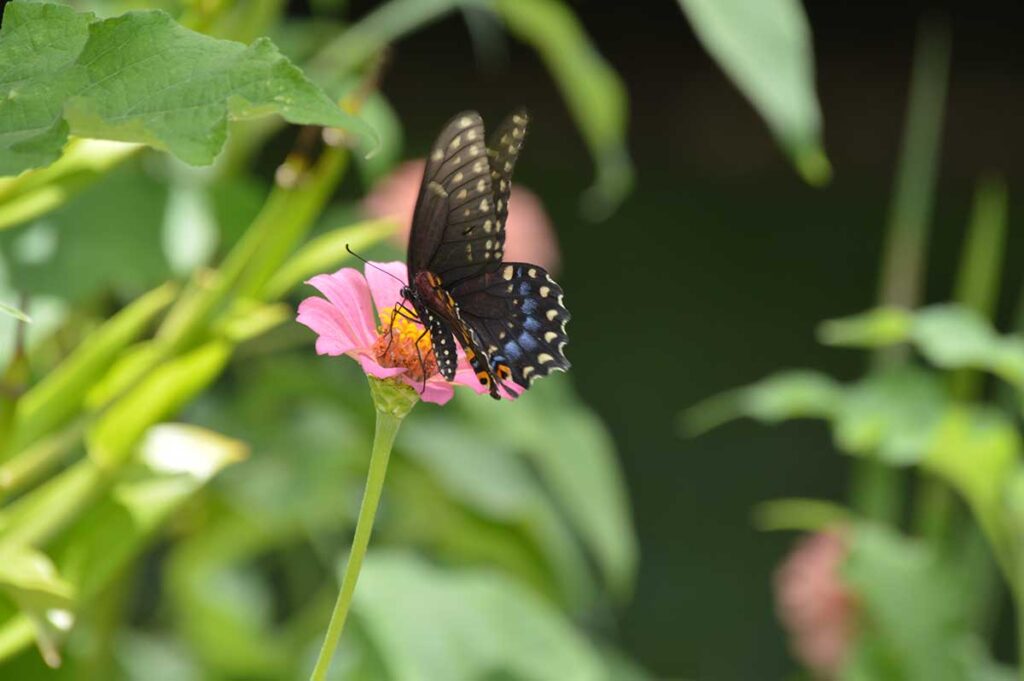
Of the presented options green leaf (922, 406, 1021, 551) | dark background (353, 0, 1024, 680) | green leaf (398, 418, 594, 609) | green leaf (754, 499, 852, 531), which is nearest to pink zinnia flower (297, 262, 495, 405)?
green leaf (922, 406, 1021, 551)

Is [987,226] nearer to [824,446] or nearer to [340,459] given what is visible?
[824,446]

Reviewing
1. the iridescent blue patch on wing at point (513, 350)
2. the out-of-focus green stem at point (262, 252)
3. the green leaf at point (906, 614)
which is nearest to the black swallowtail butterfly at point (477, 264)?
the iridescent blue patch on wing at point (513, 350)

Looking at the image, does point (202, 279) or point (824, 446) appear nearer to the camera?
point (202, 279)

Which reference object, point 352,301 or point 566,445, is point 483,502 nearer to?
point 566,445

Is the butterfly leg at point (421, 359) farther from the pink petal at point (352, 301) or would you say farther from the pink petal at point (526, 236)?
the pink petal at point (526, 236)

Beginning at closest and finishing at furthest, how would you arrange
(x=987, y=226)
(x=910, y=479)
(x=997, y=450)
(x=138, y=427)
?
(x=138, y=427), (x=997, y=450), (x=987, y=226), (x=910, y=479)

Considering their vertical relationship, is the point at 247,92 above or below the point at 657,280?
above

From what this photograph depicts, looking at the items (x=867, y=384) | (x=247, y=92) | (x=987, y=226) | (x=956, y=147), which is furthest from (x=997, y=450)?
(x=956, y=147)

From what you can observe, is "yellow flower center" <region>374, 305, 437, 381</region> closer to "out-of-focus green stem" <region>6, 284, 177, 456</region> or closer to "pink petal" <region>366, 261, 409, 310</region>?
"pink petal" <region>366, 261, 409, 310</region>

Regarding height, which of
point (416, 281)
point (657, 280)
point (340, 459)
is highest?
point (416, 281)
